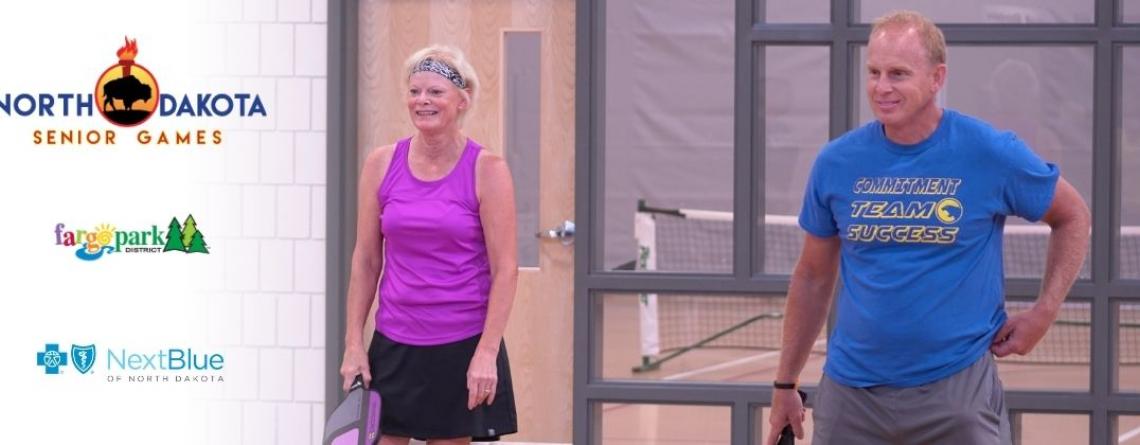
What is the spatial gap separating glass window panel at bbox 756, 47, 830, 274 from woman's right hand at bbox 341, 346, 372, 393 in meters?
1.83

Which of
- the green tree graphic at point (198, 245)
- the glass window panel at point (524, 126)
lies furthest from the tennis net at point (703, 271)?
the green tree graphic at point (198, 245)

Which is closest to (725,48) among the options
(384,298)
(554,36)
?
(554,36)

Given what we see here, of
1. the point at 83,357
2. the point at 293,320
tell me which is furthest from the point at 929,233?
the point at 83,357

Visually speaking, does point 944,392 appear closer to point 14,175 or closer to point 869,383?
point 869,383

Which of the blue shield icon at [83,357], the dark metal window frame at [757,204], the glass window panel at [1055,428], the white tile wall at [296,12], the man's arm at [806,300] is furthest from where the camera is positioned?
the blue shield icon at [83,357]

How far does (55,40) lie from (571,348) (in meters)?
2.16

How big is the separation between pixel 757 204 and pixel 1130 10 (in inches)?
54.0

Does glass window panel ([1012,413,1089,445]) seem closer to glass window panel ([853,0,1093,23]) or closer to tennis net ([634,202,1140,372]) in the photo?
tennis net ([634,202,1140,372])

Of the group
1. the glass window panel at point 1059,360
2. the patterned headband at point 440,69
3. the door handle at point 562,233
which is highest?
the patterned headband at point 440,69

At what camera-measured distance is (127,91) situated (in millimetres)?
6051

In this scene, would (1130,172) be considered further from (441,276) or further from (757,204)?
(441,276)

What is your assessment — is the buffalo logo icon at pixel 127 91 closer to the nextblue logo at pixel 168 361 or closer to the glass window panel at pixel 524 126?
the nextblue logo at pixel 168 361

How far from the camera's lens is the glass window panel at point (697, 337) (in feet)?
18.6

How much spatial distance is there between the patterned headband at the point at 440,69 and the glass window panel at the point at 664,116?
1498mm
